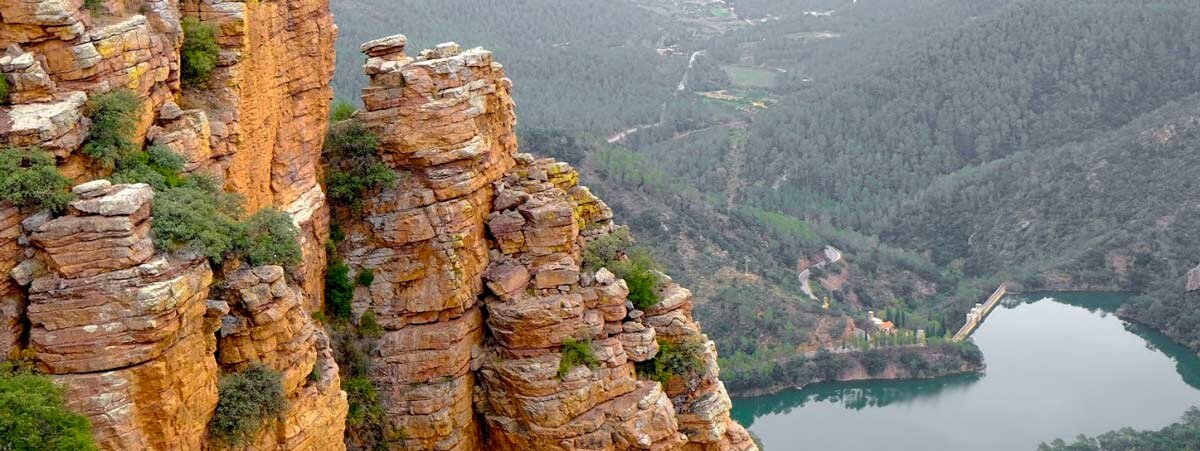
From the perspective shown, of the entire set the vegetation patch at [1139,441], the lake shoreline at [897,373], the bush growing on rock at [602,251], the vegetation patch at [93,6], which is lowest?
the lake shoreline at [897,373]

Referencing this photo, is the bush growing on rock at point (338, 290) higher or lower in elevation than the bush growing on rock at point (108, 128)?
lower

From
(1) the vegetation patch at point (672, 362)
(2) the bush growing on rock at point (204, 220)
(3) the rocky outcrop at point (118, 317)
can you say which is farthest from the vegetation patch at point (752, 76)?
(3) the rocky outcrop at point (118, 317)

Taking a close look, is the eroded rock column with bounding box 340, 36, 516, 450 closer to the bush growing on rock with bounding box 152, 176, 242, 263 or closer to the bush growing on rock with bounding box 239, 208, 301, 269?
the bush growing on rock with bounding box 239, 208, 301, 269

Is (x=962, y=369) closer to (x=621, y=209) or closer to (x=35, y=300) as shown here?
(x=621, y=209)

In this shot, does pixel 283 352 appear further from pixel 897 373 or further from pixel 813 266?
pixel 813 266

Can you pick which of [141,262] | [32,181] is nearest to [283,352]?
[141,262]

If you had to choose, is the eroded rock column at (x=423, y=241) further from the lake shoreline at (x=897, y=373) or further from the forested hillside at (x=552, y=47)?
the forested hillside at (x=552, y=47)
